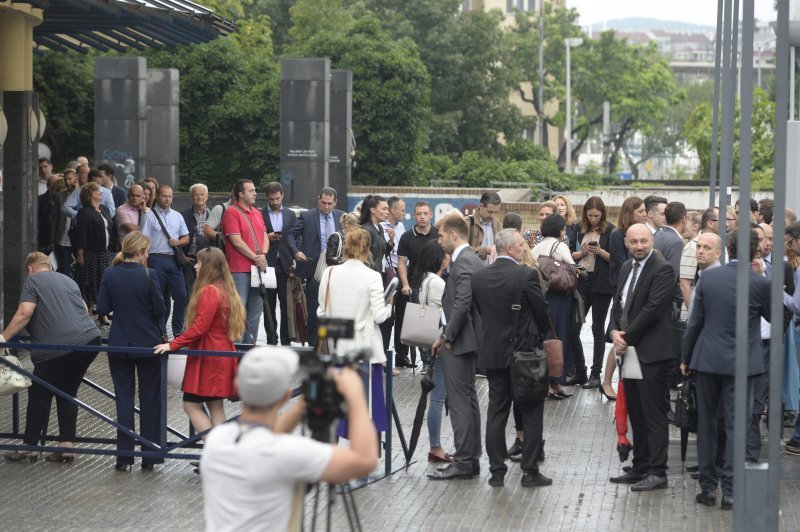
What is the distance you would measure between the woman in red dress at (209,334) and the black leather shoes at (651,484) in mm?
2885

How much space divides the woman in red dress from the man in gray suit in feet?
4.87

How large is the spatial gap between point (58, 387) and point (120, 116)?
2222 cm

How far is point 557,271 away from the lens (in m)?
13.3

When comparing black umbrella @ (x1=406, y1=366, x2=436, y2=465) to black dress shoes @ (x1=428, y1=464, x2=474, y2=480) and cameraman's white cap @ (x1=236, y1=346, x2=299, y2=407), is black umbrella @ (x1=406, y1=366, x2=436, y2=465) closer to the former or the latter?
black dress shoes @ (x1=428, y1=464, x2=474, y2=480)

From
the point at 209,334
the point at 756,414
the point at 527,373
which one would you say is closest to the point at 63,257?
the point at 209,334

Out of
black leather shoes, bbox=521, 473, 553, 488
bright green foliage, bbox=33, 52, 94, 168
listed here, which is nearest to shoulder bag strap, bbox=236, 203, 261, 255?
black leather shoes, bbox=521, 473, 553, 488

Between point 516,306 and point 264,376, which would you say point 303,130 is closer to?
point 516,306

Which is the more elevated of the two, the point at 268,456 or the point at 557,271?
the point at 557,271

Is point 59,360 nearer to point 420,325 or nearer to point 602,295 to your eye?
point 420,325

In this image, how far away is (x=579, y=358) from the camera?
1452cm

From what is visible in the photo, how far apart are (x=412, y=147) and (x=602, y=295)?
26.9m

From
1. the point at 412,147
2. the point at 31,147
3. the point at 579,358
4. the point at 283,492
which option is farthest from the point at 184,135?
the point at 283,492

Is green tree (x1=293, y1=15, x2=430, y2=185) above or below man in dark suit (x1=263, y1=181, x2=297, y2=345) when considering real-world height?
above

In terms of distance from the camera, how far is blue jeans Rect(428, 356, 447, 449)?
10.7 m
